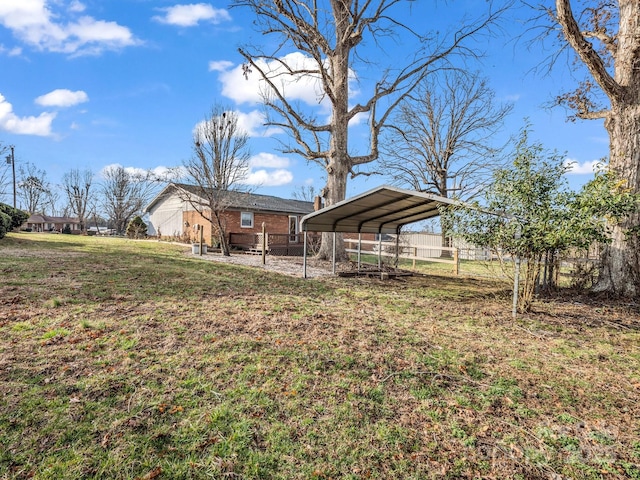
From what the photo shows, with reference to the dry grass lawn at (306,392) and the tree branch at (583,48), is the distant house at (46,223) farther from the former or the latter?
the tree branch at (583,48)

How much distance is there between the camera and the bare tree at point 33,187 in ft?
162

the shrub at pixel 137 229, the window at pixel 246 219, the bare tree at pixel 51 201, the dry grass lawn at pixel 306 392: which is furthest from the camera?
the bare tree at pixel 51 201

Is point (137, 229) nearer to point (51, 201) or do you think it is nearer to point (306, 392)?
point (306, 392)

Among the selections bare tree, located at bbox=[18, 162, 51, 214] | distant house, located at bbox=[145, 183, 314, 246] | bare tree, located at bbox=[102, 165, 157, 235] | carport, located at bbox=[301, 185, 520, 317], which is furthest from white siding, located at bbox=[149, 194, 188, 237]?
bare tree, located at bbox=[18, 162, 51, 214]

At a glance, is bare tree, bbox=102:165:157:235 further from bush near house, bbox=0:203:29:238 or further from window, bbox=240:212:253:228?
window, bbox=240:212:253:228

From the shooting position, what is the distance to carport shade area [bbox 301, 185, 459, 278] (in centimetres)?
819

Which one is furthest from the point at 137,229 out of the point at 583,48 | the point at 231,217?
the point at 583,48

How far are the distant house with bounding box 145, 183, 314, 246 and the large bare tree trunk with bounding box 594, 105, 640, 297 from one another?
14.9m

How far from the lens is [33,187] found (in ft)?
172

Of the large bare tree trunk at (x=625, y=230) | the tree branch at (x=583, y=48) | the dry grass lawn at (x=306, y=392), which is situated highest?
the tree branch at (x=583, y=48)

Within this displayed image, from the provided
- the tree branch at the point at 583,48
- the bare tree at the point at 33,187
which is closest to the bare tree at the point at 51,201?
the bare tree at the point at 33,187

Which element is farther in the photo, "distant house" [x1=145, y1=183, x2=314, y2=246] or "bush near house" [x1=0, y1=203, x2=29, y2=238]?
"distant house" [x1=145, y1=183, x2=314, y2=246]

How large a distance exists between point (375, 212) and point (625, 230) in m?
6.06

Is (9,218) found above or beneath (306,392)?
above
